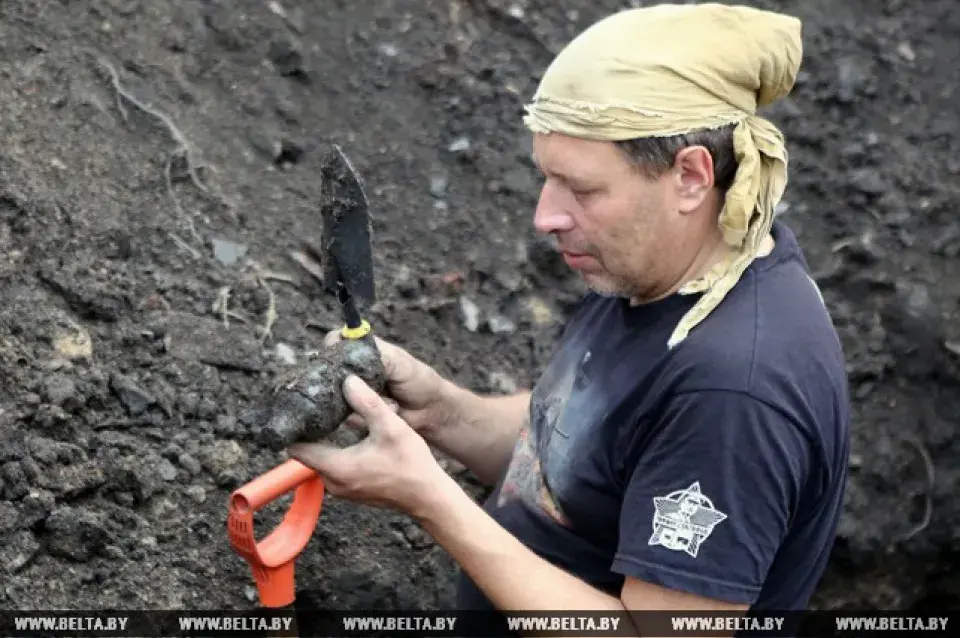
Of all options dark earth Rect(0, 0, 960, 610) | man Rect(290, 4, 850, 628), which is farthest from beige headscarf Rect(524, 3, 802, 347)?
dark earth Rect(0, 0, 960, 610)

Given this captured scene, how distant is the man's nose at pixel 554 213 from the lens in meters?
2.13

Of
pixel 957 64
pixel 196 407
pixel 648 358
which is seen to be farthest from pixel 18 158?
pixel 957 64

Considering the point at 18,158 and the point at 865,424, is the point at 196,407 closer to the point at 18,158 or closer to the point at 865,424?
the point at 18,158

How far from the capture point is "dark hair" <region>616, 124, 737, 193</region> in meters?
2.04

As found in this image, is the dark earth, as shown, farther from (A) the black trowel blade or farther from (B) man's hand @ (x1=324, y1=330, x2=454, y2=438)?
(A) the black trowel blade

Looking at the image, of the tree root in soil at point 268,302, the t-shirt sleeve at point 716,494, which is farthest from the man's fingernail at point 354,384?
the tree root in soil at point 268,302

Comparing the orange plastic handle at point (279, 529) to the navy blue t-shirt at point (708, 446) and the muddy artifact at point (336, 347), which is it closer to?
the muddy artifact at point (336, 347)

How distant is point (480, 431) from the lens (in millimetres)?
2771

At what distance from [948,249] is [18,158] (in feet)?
11.3

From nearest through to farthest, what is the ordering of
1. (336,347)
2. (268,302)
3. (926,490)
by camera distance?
(336,347) < (268,302) < (926,490)

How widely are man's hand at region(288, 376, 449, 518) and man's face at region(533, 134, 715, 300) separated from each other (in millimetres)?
491

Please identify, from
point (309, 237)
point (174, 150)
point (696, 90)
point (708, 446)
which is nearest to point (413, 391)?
point (708, 446)

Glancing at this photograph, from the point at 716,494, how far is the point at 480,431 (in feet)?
3.13

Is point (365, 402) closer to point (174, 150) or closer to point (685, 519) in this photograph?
point (685, 519)
